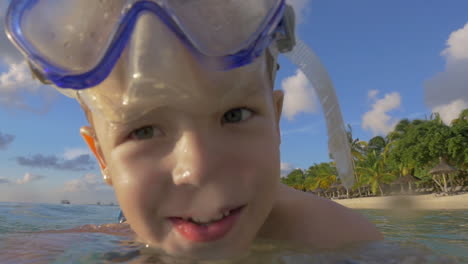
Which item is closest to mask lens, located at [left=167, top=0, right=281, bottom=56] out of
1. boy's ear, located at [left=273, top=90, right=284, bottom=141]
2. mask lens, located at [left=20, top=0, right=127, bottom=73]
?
mask lens, located at [left=20, top=0, right=127, bottom=73]

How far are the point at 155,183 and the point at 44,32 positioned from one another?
735 mm

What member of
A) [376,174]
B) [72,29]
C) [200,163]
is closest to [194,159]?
[200,163]

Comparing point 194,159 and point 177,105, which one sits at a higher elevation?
point 177,105

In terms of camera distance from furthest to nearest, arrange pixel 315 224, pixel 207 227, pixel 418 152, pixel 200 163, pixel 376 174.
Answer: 1. pixel 376 174
2. pixel 418 152
3. pixel 315 224
4. pixel 207 227
5. pixel 200 163

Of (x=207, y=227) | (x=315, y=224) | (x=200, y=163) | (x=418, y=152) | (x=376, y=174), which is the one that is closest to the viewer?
(x=200, y=163)

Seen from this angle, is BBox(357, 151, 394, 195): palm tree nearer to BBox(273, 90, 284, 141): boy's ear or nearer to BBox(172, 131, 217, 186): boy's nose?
BBox(273, 90, 284, 141): boy's ear

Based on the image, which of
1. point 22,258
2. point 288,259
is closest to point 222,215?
point 288,259

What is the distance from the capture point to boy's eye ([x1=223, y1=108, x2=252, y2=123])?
1.22m

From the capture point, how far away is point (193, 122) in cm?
113

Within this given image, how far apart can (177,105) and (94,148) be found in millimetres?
873

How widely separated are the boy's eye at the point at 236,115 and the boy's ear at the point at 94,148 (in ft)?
2.35

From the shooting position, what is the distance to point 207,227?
3.93ft

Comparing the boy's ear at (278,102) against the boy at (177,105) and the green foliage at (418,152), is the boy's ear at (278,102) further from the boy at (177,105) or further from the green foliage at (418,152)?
the green foliage at (418,152)

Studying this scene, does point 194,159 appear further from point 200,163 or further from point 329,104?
point 329,104
